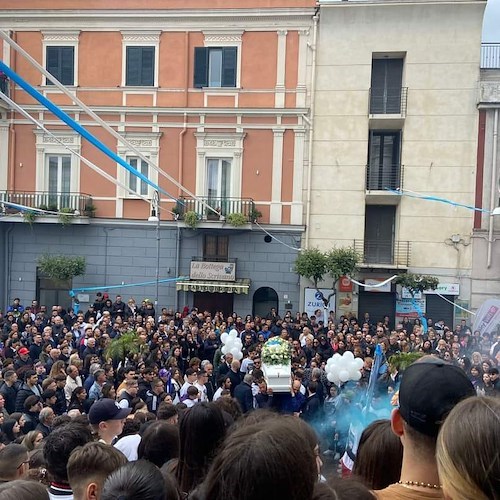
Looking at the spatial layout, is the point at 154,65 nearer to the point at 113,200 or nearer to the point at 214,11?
the point at 214,11

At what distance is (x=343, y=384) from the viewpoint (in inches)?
411

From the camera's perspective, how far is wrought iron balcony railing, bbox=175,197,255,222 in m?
21.1

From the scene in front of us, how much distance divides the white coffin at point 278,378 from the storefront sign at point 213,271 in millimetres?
12092

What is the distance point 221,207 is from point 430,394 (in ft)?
64.2

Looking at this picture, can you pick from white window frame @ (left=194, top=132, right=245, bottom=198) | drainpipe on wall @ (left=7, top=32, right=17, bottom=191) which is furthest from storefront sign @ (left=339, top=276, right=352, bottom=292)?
drainpipe on wall @ (left=7, top=32, right=17, bottom=191)

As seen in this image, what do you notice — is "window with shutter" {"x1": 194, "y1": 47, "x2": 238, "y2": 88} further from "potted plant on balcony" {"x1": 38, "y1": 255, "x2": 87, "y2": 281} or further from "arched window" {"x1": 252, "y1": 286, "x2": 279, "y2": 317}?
"potted plant on balcony" {"x1": 38, "y1": 255, "x2": 87, "y2": 281}

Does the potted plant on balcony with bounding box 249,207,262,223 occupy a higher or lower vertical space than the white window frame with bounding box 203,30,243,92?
lower

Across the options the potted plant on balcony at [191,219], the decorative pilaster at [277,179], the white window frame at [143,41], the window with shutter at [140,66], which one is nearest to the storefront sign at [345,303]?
the decorative pilaster at [277,179]

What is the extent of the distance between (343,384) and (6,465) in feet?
24.0

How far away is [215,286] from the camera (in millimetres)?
21000

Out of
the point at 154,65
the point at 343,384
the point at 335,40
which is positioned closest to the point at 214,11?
the point at 154,65

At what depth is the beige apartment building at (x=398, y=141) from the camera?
796 inches

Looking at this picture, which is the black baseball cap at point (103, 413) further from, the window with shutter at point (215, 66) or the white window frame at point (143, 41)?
the white window frame at point (143, 41)

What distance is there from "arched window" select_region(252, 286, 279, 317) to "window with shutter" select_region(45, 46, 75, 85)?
11.0 metres
